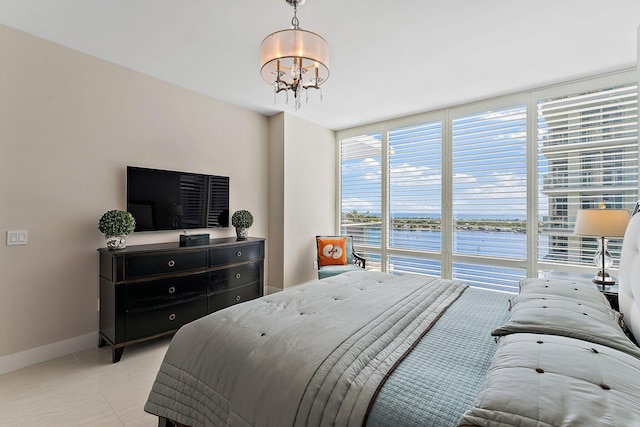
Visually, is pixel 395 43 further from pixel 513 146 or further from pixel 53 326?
pixel 53 326

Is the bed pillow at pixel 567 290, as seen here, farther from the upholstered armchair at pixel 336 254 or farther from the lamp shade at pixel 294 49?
the upholstered armchair at pixel 336 254

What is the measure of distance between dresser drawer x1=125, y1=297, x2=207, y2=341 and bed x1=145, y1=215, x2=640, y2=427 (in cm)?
120

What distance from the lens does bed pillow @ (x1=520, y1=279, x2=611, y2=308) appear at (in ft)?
5.01

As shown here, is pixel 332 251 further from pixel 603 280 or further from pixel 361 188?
pixel 603 280

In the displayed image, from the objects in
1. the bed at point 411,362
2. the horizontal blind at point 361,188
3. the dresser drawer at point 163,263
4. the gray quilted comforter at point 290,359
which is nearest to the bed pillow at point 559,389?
the bed at point 411,362

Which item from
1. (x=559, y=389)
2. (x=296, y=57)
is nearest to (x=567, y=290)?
(x=559, y=389)

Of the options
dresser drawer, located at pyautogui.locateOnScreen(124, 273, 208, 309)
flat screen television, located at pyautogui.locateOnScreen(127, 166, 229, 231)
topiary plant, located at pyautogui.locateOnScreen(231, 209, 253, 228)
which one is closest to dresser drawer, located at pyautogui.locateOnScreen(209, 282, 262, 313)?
dresser drawer, located at pyautogui.locateOnScreen(124, 273, 208, 309)

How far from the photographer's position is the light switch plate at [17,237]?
Result: 2.33 meters

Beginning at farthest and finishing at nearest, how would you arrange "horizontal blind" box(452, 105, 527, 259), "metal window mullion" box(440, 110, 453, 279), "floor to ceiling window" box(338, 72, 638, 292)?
"metal window mullion" box(440, 110, 453, 279) < "horizontal blind" box(452, 105, 527, 259) < "floor to ceiling window" box(338, 72, 638, 292)

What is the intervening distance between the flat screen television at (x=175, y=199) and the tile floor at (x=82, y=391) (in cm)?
121

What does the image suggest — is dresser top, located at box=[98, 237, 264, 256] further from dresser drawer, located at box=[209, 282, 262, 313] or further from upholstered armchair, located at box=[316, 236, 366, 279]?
upholstered armchair, located at box=[316, 236, 366, 279]

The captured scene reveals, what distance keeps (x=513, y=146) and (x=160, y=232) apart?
13.5ft

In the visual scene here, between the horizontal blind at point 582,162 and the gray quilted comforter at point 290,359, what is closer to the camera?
the gray quilted comforter at point 290,359

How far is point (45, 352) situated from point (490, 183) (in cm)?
477
